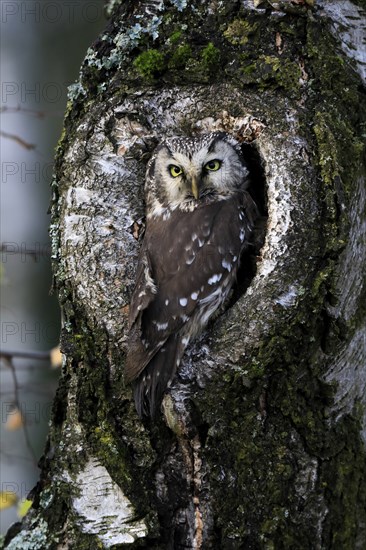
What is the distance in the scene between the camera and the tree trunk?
2926 mm

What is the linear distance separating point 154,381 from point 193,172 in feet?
3.33

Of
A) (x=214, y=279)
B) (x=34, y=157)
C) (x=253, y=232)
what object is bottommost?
(x=214, y=279)

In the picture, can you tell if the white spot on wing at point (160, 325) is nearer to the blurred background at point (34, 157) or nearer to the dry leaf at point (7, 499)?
the dry leaf at point (7, 499)

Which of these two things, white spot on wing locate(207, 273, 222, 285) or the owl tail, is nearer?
the owl tail

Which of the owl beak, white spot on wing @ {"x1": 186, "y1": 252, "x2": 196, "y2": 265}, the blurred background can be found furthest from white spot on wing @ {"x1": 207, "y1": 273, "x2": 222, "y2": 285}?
the blurred background

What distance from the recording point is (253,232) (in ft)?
11.3

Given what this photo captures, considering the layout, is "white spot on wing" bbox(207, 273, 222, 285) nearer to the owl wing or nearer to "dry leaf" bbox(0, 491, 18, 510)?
the owl wing

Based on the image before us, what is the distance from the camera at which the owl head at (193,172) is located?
3.40 metres

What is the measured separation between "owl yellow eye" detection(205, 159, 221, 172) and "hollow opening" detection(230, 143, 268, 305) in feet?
0.42

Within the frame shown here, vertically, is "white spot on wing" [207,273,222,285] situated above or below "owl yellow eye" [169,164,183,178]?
below

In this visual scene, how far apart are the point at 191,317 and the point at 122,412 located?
0.47 m

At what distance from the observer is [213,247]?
3.38 meters

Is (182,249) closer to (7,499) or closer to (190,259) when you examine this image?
(190,259)

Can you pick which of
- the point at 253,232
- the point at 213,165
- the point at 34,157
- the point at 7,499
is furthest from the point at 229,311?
the point at 34,157
